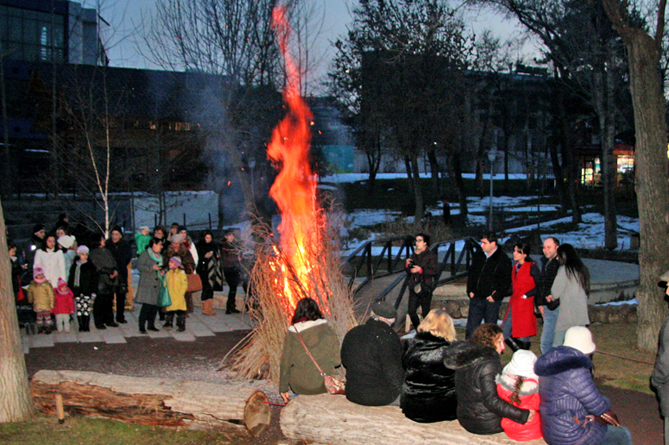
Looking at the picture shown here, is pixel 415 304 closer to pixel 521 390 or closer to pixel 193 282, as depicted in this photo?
pixel 193 282

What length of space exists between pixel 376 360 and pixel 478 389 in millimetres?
970

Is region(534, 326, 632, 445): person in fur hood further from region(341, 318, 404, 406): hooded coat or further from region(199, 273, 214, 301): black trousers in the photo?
region(199, 273, 214, 301): black trousers

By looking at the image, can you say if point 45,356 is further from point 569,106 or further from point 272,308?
point 569,106

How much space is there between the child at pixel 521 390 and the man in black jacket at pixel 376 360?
0.97 meters

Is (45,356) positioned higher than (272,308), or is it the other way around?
(272,308)

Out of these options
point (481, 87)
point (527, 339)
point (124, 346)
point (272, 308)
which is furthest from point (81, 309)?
point (481, 87)

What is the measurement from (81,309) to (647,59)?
29.3 feet

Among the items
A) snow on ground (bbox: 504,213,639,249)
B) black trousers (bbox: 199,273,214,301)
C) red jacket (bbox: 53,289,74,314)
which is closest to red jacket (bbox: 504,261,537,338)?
black trousers (bbox: 199,273,214,301)

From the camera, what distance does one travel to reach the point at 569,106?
35.1 metres

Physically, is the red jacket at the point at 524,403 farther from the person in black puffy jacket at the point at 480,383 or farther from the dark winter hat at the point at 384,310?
the dark winter hat at the point at 384,310

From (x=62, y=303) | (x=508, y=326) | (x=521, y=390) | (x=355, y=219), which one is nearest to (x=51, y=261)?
(x=62, y=303)

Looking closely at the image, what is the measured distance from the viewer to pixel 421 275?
8.42 meters

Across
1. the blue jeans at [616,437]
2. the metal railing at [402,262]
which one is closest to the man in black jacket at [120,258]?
the metal railing at [402,262]

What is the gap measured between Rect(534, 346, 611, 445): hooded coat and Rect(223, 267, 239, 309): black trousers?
7.47 metres
